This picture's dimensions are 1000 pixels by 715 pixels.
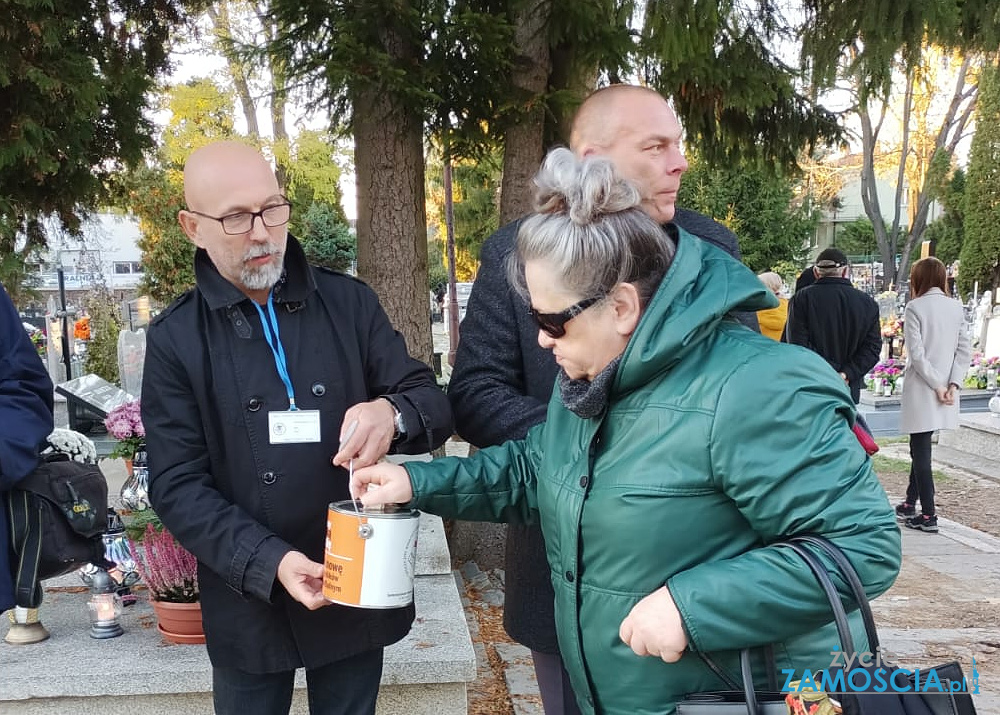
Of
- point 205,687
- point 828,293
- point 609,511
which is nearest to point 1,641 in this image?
point 205,687

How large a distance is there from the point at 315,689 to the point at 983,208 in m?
27.2

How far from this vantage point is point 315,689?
7.32ft

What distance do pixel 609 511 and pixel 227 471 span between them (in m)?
0.99

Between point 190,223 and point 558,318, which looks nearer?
point 558,318

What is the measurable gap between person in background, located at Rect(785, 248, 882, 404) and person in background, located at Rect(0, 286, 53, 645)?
5999 mm

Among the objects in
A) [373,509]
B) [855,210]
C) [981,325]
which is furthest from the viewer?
[855,210]

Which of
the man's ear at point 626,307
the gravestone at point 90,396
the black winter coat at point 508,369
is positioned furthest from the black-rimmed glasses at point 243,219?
the gravestone at point 90,396

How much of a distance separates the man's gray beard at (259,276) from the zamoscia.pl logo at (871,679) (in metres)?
1.40

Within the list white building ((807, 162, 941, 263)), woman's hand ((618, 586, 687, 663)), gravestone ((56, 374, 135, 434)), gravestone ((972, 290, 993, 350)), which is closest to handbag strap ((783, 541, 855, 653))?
woman's hand ((618, 586, 687, 663))

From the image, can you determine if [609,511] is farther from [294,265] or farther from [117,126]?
[117,126]

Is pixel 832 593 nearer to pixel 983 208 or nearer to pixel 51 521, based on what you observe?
pixel 51 521

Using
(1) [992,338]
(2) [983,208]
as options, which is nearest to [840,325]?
(1) [992,338]

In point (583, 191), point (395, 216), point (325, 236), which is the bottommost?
point (583, 191)

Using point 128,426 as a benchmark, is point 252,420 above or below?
above
